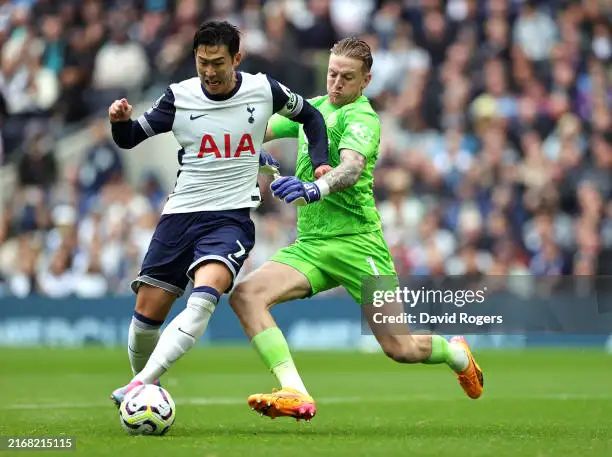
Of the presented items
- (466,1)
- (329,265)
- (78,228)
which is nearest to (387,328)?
(329,265)

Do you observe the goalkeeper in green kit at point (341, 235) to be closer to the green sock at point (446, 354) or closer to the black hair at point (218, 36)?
the green sock at point (446, 354)

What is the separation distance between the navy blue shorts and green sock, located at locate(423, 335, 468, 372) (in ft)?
5.11

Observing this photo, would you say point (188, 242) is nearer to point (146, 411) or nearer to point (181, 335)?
point (181, 335)

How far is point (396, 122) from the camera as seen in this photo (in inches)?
835

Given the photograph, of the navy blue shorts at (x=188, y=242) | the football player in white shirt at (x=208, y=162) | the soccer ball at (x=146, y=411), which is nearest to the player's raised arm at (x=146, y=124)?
the football player in white shirt at (x=208, y=162)

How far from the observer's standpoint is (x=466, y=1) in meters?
22.4

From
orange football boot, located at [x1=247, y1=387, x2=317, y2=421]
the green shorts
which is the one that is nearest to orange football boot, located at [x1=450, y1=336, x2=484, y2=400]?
the green shorts

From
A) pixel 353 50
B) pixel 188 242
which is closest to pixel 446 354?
pixel 188 242

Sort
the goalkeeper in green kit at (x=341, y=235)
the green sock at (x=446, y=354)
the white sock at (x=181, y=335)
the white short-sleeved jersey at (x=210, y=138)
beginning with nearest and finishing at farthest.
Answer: the white sock at (x=181, y=335) → the white short-sleeved jersey at (x=210, y=138) → the goalkeeper in green kit at (x=341, y=235) → the green sock at (x=446, y=354)

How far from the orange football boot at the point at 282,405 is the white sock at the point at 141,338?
119 cm

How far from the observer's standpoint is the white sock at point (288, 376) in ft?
27.5

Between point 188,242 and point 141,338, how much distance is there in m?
0.80

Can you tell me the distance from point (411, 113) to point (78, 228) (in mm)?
5315

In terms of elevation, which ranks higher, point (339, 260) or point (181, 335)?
point (339, 260)
